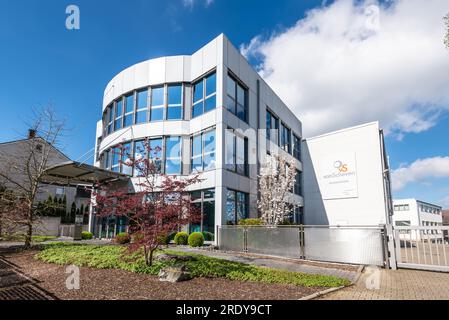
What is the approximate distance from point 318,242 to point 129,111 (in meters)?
15.0

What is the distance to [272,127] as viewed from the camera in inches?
925

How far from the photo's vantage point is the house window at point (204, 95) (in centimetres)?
1702

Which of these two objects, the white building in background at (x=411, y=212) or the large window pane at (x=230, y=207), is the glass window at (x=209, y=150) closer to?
the large window pane at (x=230, y=207)

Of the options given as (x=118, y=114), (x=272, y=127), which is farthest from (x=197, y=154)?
(x=272, y=127)

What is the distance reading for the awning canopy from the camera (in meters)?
17.5

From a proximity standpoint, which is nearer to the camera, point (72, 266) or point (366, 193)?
point (72, 266)

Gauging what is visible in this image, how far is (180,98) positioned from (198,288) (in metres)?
14.0

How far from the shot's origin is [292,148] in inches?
1101

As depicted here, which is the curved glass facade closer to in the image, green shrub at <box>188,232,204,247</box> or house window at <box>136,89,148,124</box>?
house window at <box>136,89,148,124</box>

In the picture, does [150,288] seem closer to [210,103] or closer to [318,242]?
[318,242]

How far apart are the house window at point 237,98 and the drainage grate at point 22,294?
13087 millimetres
